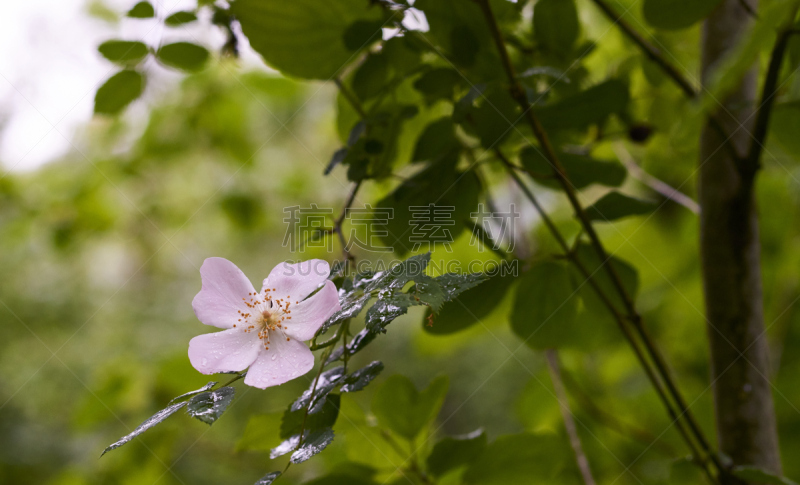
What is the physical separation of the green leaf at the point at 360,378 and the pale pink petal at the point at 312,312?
0.04m

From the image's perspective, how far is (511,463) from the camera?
487 mm

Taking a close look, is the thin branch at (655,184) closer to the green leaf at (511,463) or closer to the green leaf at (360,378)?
the green leaf at (511,463)

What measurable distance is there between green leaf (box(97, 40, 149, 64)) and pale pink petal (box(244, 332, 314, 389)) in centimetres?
39

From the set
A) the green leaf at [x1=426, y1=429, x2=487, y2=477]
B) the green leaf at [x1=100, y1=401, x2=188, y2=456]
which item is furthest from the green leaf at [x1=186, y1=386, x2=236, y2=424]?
the green leaf at [x1=426, y1=429, x2=487, y2=477]

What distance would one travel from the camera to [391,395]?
1.50 ft

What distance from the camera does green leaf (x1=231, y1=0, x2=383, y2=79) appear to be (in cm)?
45

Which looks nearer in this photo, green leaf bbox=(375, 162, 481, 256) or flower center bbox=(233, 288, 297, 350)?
flower center bbox=(233, 288, 297, 350)

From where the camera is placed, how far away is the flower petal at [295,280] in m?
0.37

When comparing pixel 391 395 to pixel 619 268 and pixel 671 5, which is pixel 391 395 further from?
pixel 671 5

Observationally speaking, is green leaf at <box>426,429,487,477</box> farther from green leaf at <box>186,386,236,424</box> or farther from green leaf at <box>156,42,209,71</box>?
green leaf at <box>156,42,209,71</box>

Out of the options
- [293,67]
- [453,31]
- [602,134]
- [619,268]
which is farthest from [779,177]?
[293,67]

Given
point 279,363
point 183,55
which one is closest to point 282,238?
point 183,55

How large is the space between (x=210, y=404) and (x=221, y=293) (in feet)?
0.36

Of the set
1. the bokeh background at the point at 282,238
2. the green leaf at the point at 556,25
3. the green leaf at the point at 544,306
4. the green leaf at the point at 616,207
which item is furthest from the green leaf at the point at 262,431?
the green leaf at the point at 556,25
